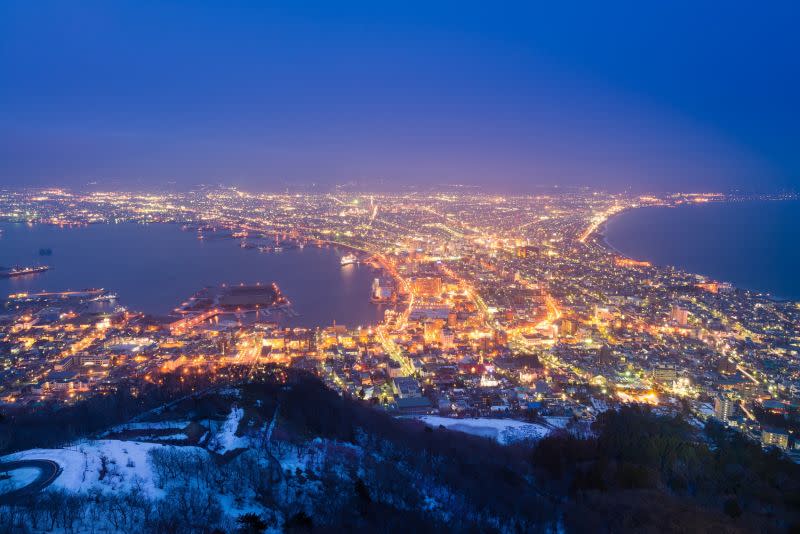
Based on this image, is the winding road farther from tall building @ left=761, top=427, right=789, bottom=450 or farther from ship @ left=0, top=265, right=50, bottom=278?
ship @ left=0, top=265, right=50, bottom=278

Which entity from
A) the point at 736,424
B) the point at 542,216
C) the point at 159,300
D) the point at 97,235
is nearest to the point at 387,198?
the point at 542,216

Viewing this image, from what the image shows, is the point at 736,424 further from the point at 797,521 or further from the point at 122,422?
the point at 122,422

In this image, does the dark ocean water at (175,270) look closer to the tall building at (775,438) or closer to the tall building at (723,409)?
the tall building at (723,409)

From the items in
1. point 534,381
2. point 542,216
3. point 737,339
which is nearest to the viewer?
point 534,381

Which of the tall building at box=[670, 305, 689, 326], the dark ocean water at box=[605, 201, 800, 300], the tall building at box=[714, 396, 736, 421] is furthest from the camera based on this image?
the dark ocean water at box=[605, 201, 800, 300]

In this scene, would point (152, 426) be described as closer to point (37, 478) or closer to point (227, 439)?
point (227, 439)

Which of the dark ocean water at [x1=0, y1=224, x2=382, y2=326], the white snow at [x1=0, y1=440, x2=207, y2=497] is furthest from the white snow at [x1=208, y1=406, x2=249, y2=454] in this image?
the dark ocean water at [x1=0, y1=224, x2=382, y2=326]
